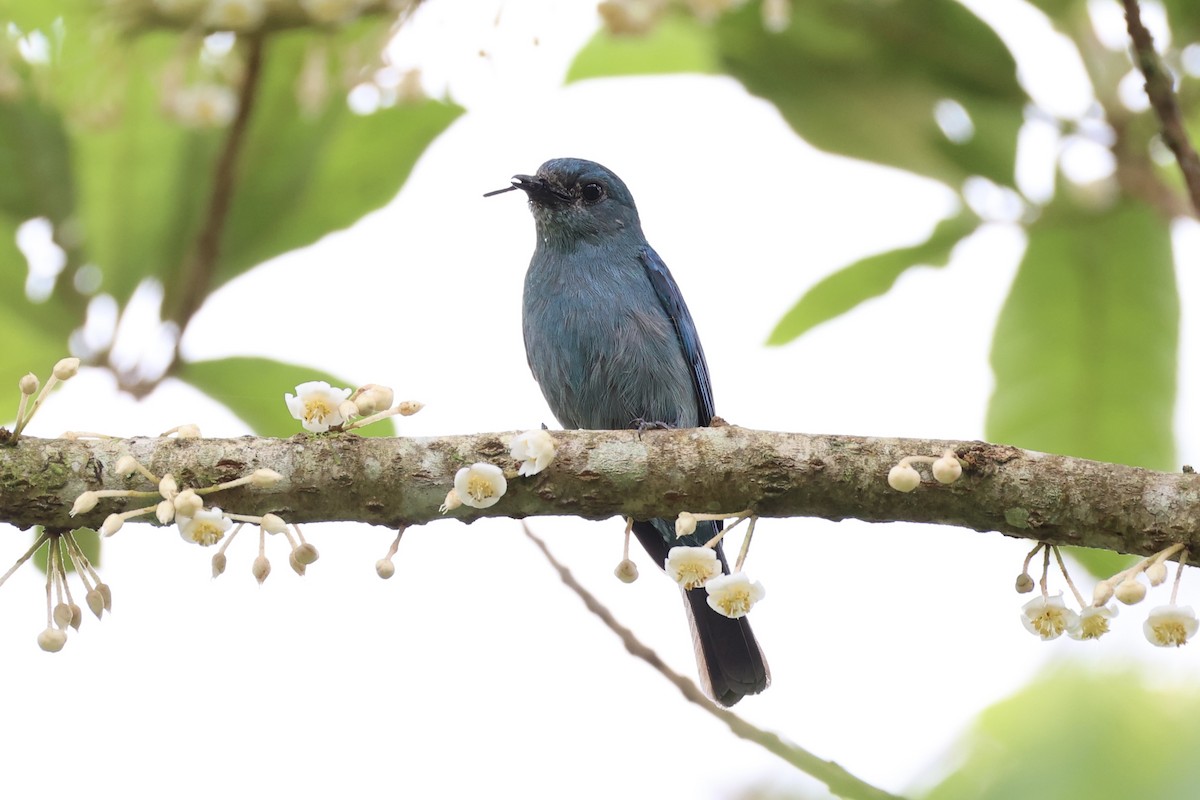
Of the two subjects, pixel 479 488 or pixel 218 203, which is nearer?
pixel 479 488

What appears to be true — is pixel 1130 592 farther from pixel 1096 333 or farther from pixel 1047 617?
pixel 1096 333

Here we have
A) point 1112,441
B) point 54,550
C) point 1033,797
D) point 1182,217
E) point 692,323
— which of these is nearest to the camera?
point 1033,797

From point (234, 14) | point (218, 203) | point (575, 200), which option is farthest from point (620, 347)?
point (234, 14)

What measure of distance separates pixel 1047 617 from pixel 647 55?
247 cm

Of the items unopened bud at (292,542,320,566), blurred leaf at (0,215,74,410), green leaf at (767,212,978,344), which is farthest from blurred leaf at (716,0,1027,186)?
blurred leaf at (0,215,74,410)

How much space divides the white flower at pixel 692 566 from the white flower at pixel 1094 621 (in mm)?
721

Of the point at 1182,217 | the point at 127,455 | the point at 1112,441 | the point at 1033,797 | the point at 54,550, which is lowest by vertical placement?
the point at 1033,797

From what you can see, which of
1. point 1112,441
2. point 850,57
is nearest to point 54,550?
point 850,57

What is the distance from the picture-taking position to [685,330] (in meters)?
5.63

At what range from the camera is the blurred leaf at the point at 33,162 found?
4316mm

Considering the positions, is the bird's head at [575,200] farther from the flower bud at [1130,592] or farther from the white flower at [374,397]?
the flower bud at [1130,592]

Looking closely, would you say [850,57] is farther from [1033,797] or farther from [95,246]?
[1033,797]

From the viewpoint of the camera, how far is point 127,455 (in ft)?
10.0

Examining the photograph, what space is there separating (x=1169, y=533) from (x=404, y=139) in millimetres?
2545
